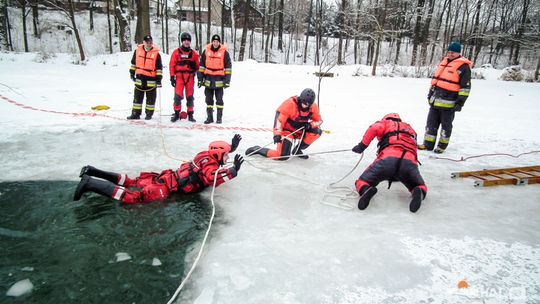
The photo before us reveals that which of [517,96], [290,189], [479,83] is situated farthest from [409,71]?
[290,189]

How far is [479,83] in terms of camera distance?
1467 centimetres

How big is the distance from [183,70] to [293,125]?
307 centimetres

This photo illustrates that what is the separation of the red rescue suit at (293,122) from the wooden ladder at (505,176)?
1.97 metres

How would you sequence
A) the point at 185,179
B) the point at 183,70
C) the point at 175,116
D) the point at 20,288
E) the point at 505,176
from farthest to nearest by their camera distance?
the point at 175,116, the point at 183,70, the point at 505,176, the point at 185,179, the point at 20,288

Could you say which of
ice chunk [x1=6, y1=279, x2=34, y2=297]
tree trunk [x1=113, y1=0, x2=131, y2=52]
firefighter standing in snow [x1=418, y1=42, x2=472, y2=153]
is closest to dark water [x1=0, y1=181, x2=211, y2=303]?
ice chunk [x1=6, y1=279, x2=34, y2=297]

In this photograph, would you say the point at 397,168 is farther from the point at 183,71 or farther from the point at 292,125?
the point at 183,71

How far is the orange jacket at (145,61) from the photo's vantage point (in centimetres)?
665

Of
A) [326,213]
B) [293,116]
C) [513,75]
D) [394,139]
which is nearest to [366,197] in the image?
[326,213]

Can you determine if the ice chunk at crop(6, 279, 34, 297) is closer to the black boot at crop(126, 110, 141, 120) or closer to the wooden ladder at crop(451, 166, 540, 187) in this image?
the wooden ladder at crop(451, 166, 540, 187)

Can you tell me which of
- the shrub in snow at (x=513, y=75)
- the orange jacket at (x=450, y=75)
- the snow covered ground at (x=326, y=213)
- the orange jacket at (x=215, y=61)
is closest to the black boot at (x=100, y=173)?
the snow covered ground at (x=326, y=213)

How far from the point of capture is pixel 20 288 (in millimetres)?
2150

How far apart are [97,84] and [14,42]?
2348 cm

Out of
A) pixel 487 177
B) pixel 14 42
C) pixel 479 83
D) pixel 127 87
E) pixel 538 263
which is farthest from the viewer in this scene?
pixel 14 42

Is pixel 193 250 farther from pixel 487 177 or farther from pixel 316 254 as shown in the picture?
pixel 487 177
